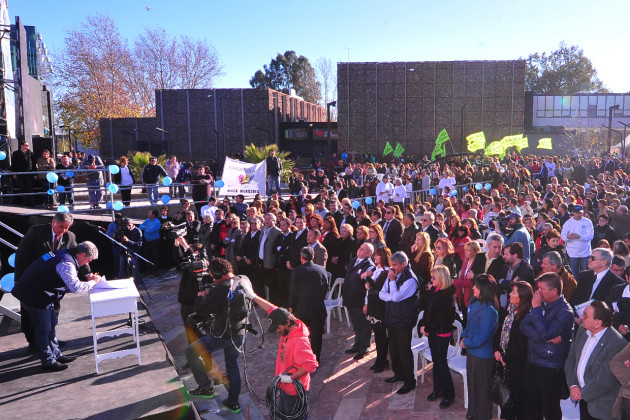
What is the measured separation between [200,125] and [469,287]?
114 feet

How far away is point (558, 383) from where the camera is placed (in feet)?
16.7

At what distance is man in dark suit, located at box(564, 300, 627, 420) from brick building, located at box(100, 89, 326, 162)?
1404 inches

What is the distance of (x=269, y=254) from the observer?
981 cm

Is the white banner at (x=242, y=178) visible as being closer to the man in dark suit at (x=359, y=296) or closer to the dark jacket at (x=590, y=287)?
the man in dark suit at (x=359, y=296)

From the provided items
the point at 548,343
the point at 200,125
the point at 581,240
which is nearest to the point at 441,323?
the point at 548,343

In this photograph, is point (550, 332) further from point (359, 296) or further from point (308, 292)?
point (308, 292)

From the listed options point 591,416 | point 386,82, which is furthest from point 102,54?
point 591,416

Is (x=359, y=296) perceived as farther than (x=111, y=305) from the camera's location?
Yes

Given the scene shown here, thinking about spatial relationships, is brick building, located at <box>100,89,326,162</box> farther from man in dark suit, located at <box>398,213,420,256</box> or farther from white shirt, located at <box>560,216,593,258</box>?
white shirt, located at <box>560,216,593,258</box>

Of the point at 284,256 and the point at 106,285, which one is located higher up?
the point at 106,285

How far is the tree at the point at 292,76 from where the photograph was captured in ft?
233

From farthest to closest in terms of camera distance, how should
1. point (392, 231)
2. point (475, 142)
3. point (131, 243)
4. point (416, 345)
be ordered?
point (475, 142)
point (131, 243)
point (392, 231)
point (416, 345)

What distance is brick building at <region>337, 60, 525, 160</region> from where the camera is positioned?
39375mm

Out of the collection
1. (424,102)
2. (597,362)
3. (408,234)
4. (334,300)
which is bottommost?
(334,300)
